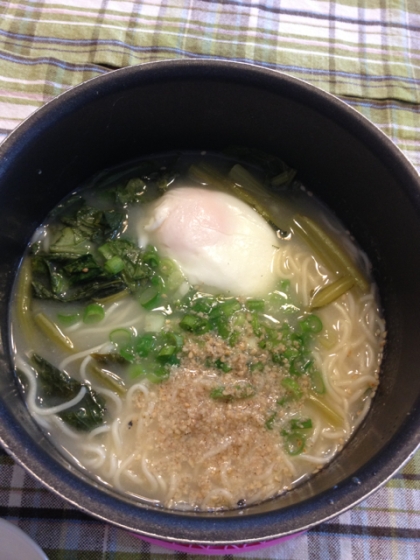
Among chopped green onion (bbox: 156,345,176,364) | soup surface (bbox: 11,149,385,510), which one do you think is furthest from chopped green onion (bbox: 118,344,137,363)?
chopped green onion (bbox: 156,345,176,364)

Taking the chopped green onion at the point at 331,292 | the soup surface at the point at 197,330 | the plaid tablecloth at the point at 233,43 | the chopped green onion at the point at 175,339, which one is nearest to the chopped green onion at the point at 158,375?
the soup surface at the point at 197,330

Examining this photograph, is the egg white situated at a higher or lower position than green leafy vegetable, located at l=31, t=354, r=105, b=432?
higher

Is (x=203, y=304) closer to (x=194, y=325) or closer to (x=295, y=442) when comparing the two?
(x=194, y=325)

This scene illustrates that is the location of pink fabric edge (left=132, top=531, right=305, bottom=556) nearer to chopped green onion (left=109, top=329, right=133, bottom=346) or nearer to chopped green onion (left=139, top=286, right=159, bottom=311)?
chopped green onion (left=109, top=329, right=133, bottom=346)

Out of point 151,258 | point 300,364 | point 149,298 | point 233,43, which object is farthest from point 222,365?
point 233,43

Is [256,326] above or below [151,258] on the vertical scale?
below

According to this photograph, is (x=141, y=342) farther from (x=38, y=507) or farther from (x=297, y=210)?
(x=297, y=210)
